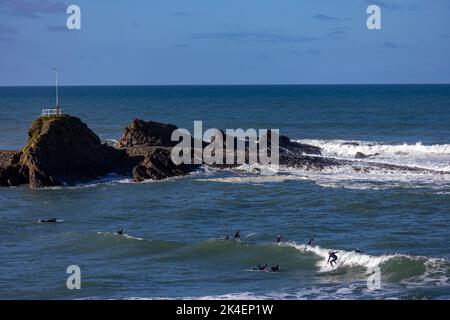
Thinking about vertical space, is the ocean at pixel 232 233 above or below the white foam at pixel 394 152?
below

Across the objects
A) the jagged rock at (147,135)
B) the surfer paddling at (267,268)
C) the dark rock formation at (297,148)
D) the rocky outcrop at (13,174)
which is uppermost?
the jagged rock at (147,135)

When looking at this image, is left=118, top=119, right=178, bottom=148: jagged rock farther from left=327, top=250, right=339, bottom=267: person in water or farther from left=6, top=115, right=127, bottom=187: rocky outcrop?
left=327, top=250, right=339, bottom=267: person in water

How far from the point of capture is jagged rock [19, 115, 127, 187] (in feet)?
162

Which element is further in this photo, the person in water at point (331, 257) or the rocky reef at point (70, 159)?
the rocky reef at point (70, 159)

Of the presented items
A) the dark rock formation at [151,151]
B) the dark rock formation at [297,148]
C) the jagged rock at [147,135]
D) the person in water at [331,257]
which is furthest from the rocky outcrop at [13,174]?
the person in water at [331,257]

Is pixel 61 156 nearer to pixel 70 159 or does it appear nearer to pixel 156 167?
pixel 70 159

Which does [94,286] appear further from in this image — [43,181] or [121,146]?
[121,146]

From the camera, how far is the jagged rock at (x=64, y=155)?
49.3 m

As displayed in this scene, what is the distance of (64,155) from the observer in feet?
165

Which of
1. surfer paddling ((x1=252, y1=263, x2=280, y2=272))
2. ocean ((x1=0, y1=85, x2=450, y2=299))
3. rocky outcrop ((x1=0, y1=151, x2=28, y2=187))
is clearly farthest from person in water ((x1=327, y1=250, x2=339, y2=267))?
rocky outcrop ((x1=0, y1=151, x2=28, y2=187))

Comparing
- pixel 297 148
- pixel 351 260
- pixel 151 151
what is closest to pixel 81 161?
pixel 151 151

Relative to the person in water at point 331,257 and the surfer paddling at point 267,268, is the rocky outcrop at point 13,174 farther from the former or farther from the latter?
the person in water at point 331,257
